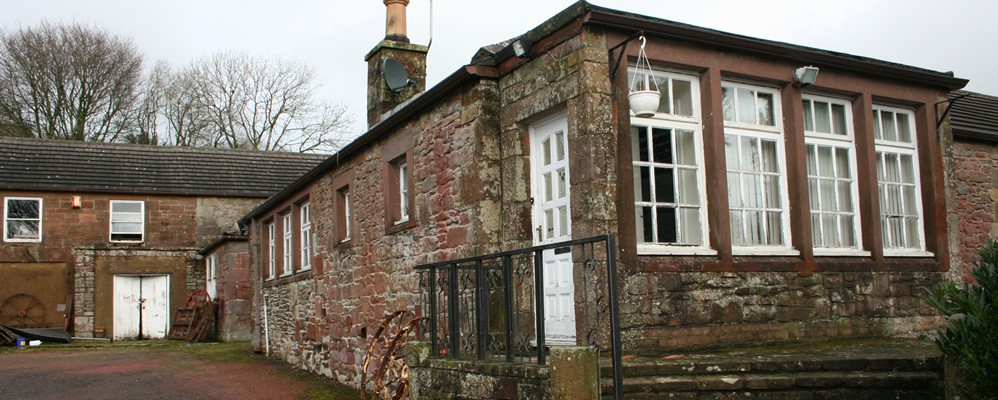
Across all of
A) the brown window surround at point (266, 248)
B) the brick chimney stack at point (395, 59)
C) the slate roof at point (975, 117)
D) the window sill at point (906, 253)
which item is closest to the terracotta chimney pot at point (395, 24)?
the brick chimney stack at point (395, 59)

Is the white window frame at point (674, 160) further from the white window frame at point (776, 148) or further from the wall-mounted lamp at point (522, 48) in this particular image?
the wall-mounted lamp at point (522, 48)

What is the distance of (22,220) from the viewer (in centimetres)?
2533

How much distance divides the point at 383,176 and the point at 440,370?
15.3 feet

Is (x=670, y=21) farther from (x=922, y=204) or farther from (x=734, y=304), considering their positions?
(x=922, y=204)

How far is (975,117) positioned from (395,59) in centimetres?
925

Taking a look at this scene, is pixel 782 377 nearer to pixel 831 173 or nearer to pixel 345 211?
pixel 831 173

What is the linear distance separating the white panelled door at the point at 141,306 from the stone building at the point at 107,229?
0.03 m

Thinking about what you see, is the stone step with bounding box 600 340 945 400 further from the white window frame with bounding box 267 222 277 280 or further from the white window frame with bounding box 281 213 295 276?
the white window frame with bounding box 267 222 277 280

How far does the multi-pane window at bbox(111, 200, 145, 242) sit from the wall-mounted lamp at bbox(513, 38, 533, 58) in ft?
68.3

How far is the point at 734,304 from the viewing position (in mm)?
8547

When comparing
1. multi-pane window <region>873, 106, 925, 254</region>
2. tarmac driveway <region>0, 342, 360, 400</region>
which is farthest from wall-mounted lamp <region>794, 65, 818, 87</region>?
tarmac driveway <region>0, 342, 360, 400</region>

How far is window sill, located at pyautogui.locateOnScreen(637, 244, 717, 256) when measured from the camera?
8.17 metres

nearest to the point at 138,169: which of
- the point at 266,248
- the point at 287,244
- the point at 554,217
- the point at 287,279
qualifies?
the point at 266,248

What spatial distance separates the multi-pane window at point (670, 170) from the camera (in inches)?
330
